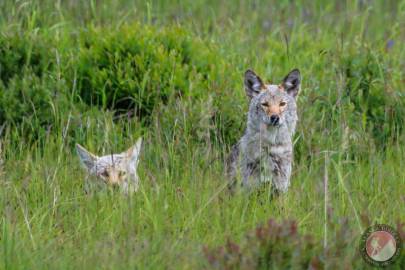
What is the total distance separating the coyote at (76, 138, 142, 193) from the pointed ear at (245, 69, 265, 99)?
0.96 metres

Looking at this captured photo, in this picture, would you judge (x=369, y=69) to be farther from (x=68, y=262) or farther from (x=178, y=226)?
(x=68, y=262)

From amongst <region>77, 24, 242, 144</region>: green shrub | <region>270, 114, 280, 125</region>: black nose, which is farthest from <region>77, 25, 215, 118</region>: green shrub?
<region>270, 114, 280, 125</region>: black nose

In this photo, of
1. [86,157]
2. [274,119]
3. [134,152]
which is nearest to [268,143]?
[274,119]

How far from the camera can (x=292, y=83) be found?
25.1 ft

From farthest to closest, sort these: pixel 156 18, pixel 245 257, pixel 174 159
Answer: pixel 156 18 → pixel 174 159 → pixel 245 257

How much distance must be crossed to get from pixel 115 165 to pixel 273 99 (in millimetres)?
1292

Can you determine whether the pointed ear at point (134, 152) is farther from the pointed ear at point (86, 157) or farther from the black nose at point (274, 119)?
the black nose at point (274, 119)

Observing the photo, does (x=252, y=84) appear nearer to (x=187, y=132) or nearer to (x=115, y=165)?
(x=187, y=132)

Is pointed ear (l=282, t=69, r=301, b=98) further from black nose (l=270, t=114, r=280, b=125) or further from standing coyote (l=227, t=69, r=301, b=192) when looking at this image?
black nose (l=270, t=114, r=280, b=125)

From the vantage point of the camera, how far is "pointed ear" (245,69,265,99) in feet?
24.9

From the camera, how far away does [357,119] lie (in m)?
8.43

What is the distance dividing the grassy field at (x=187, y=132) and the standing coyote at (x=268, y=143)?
0.12 metres

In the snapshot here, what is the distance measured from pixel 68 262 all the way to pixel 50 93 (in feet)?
10.3

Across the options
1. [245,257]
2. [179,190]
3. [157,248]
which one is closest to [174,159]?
[179,190]
